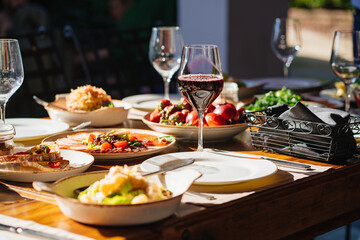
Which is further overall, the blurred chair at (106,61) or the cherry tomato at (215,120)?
the blurred chair at (106,61)

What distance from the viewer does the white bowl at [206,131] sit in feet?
5.29

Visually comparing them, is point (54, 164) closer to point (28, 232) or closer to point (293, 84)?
point (28, 232)

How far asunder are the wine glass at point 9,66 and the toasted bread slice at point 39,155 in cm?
21

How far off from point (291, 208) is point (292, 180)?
6cm

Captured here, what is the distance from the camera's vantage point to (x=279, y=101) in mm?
1937

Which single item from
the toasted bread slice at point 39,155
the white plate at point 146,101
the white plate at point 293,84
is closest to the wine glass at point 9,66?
the toasted bread slice at point 39,155

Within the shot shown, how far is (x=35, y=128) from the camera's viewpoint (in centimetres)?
178

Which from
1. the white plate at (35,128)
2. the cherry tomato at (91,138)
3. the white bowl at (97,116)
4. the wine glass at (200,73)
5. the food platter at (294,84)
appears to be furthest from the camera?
the food platter at (294,84)

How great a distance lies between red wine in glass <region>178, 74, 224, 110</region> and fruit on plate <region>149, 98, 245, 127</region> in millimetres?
261

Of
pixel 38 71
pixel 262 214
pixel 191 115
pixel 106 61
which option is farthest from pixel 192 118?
pixel 106 61

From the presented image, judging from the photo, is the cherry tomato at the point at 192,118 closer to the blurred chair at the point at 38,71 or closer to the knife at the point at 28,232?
the knife at the point at 28,232

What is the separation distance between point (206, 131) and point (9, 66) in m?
0.57

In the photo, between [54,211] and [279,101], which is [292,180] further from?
[279,101]

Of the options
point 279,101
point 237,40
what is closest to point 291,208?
Result: point 279,101
